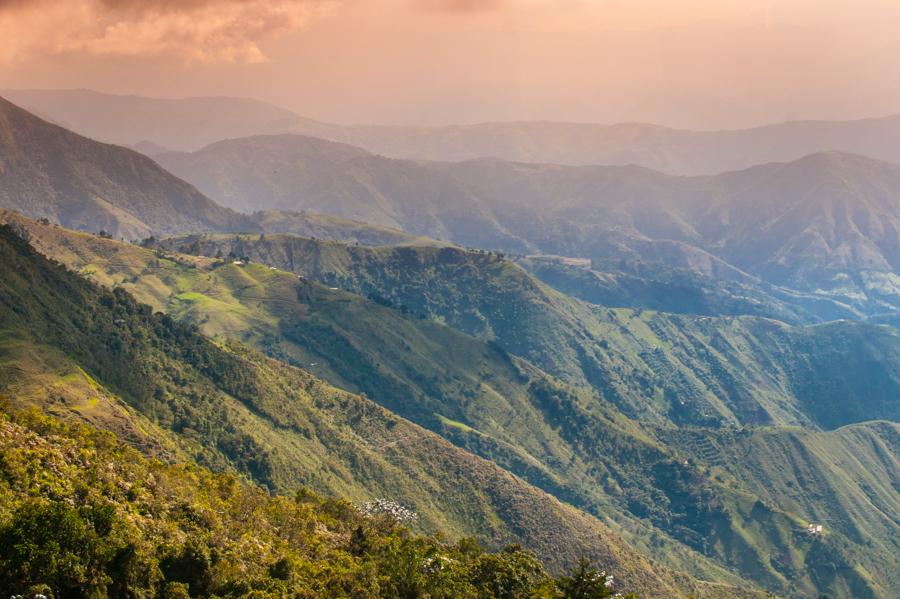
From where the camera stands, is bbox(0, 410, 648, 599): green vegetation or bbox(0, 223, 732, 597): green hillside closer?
bbox(0, 410, 648, 599): green vegetation

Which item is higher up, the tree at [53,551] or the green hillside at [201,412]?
the tree at [53,551]

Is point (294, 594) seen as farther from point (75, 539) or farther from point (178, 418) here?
point (178, 418)

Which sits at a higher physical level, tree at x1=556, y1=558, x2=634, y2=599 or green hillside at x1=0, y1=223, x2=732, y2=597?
tree at x1=556, y1=558, x2=634, y2=599

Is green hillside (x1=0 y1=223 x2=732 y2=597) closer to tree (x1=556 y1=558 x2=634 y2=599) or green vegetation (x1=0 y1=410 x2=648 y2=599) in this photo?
green vegetation (x1=0 y1=410 x2=648 y2=599)

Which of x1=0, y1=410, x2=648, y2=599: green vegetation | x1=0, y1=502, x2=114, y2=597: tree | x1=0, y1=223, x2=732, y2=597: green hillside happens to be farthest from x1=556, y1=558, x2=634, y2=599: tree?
x1=0, y1=223, x2=732, y2=597: green hillside

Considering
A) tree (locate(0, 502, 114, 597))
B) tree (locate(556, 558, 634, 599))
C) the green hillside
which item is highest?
tree (locate(0, 502, 114, 597))

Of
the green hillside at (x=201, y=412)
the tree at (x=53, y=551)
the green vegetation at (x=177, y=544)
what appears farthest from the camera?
the green hillside at (x=201, y=412)

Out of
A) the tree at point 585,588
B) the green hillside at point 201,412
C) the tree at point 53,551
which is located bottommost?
the green hillside at point 201,412

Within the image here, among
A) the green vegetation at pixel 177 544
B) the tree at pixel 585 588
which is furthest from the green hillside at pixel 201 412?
the tree at pixel 585 588

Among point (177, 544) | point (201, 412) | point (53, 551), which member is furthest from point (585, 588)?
point (201, 412)

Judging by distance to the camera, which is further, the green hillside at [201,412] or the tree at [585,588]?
the green hillside at [201,412]

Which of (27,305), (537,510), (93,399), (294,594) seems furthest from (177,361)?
(294,594)

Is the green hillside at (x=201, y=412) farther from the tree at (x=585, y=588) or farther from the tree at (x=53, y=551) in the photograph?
the tree at (x=585, y=588)
